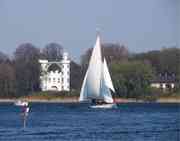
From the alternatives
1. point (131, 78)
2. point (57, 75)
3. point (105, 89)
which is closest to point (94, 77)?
point (105, 89)

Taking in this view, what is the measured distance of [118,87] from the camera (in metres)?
141

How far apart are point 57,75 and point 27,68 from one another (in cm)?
750

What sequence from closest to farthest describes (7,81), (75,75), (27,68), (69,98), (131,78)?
1. (131,78)
2. (69,98)
3. (7,81)
4. (27,68)
5. (75,75)

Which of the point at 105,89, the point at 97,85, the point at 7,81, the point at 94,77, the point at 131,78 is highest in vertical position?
the point at 7,81

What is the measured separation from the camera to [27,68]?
17188cm

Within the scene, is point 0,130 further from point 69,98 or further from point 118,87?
point 69,98

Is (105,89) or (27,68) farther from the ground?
(27,68)

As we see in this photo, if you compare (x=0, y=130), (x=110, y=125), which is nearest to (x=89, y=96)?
(x=110, y=125)

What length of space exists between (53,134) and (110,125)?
38.2 feet

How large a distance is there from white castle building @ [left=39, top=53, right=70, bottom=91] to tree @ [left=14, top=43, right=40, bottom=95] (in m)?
1.50

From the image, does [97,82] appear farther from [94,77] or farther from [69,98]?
[69,98]

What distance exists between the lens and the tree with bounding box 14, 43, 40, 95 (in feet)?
541

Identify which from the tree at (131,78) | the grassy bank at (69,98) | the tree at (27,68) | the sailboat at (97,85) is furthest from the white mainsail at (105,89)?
the tree at (27,68)

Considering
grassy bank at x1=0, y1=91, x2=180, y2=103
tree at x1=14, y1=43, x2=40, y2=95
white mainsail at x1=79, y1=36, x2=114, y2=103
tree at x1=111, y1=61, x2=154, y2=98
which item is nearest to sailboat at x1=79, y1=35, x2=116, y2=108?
white mainsail at x1=79, y1=36, x2=114, y2=103
